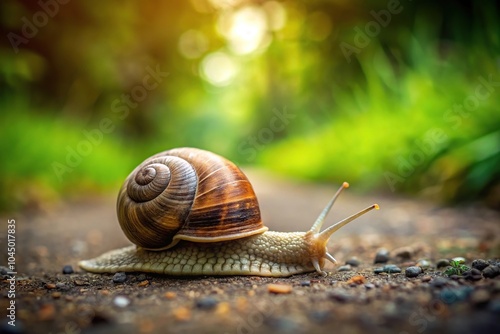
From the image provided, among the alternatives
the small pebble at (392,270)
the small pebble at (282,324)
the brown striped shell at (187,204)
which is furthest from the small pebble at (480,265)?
the small pebble at (282,324)

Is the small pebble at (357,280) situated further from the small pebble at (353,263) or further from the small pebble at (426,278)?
the small pebble at (353,263)

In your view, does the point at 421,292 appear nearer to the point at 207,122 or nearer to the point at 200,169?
the point at 200,169

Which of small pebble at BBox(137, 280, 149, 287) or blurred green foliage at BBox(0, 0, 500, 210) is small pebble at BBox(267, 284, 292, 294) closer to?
small pebble at BBox(137, 280, 149, 287)

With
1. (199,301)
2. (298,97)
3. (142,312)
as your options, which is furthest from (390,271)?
(298,97)

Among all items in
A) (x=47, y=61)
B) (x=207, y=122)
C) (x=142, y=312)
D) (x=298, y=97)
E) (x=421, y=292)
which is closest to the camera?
(x=142, y=312)

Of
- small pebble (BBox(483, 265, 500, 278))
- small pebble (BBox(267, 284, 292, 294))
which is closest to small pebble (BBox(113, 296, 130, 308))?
small pebble (BBox(267, 284, 292, 294))

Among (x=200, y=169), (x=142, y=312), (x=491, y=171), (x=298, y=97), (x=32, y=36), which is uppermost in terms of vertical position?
(x=298, y=97)

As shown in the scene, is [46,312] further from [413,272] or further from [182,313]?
[413,272]
